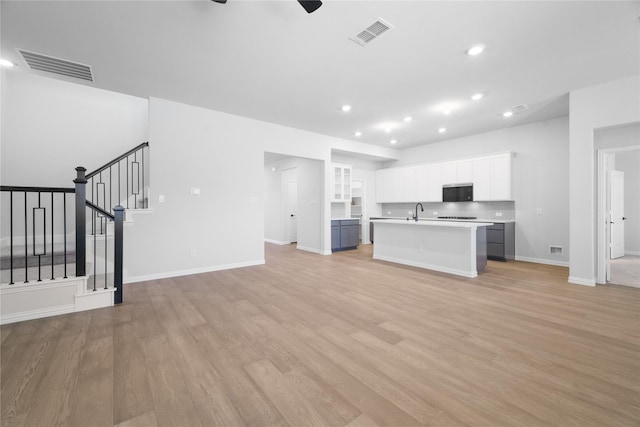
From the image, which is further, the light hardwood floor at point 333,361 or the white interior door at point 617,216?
the white interior door at point 617,216

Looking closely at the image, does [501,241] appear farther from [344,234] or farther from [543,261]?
[344,234]

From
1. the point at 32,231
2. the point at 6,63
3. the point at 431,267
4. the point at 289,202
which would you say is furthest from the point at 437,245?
the point at 32,231

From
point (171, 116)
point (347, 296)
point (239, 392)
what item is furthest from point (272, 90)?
point (239, 392)

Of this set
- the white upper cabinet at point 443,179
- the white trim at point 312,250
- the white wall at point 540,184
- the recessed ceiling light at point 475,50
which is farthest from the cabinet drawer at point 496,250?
the recessed ceiling light at point 475,50

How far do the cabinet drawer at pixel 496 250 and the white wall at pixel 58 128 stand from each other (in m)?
8.32

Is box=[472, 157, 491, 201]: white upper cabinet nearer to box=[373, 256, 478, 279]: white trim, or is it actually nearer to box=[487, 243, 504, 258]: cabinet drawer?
box=[487, 243, 504, 258]: cabinet drawer

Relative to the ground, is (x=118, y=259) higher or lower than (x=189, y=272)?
higher

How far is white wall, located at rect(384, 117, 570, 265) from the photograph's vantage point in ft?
17.9

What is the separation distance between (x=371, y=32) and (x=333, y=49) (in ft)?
1.64

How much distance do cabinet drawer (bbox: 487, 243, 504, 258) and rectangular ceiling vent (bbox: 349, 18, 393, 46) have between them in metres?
5.44

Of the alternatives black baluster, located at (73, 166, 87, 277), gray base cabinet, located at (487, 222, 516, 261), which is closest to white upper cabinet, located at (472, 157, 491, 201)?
gray base cabinet, located at (487, 222, 516, 261)

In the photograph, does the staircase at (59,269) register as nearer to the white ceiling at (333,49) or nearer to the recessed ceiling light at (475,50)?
the white ceiling at (333,49)

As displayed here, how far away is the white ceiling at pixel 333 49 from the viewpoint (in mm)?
2457

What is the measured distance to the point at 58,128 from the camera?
481 centimetres
